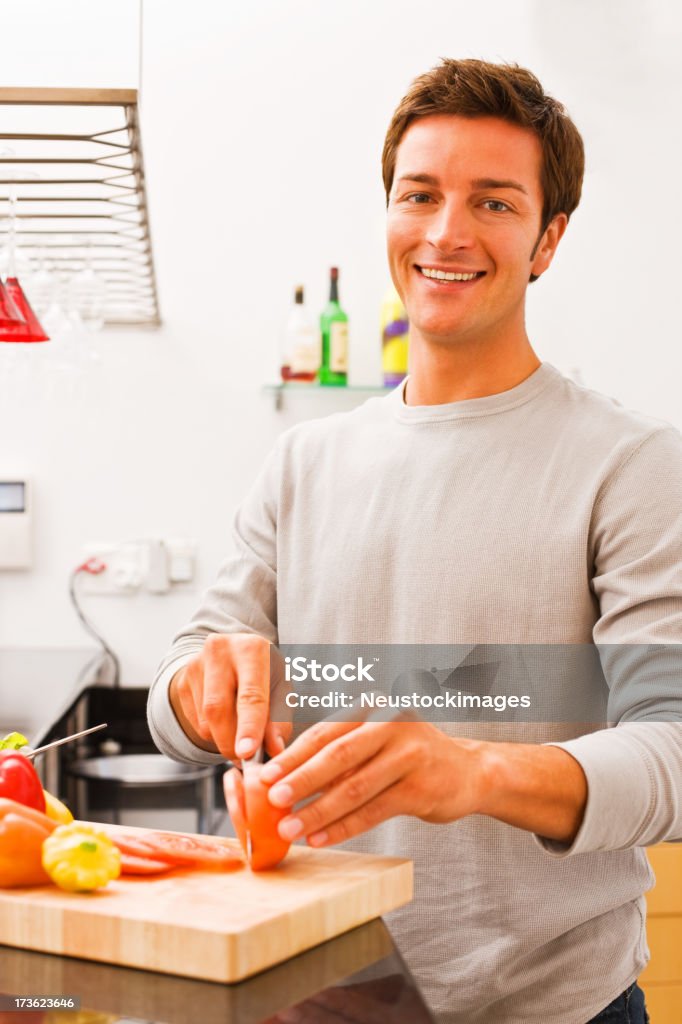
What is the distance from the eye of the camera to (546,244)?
1.29 metres

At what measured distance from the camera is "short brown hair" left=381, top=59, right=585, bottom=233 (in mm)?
1185

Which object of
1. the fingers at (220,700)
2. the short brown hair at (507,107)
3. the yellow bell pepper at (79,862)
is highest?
the short brown hair at (507,107)

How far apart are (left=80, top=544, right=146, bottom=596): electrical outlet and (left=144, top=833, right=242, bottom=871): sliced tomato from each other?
1816 millimetres

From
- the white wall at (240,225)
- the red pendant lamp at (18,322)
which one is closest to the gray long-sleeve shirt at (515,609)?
the red pendant lamp at (18,322)

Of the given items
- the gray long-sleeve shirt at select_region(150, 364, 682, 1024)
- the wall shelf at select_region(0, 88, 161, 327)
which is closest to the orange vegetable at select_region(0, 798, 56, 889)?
the gray long-sleeve shirt at select_region(150, 364, 682, 1024)

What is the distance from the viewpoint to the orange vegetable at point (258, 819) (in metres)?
0.87

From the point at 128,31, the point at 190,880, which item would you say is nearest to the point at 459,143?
the point at 190,880

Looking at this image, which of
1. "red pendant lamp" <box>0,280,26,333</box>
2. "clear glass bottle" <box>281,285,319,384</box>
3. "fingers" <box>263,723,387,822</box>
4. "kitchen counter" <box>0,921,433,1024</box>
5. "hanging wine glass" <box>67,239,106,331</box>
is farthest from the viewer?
"clear glass bottle" <box>281,285,319,384</box>

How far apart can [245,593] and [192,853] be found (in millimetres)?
A: 402

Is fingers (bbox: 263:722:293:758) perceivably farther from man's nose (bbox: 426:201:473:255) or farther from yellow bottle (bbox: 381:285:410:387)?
yellow bottle (bbox: 381:285:410:387)

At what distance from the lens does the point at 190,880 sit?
2.88ft

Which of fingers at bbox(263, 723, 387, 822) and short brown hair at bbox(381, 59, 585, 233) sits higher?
short brown hair at bbox(381, 59, 585, 233)

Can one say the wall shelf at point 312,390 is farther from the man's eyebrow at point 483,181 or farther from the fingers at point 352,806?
the fingers at point 352,806

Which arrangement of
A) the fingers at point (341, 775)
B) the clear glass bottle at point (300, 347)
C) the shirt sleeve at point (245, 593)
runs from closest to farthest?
1. the fingers at point (341, 775)
2. the shirt sleeve at point (245, 593)
3. the clear glass bottle at point (300, 347)
